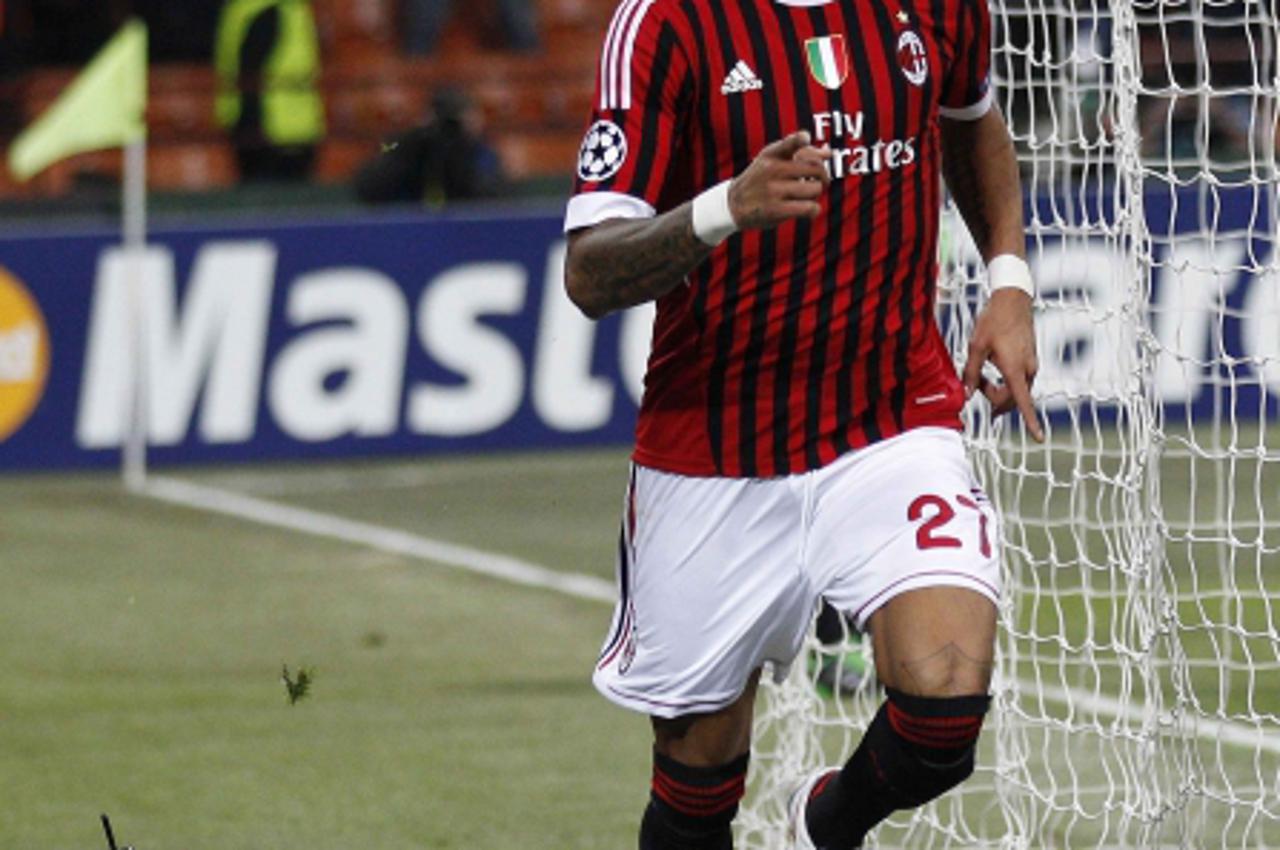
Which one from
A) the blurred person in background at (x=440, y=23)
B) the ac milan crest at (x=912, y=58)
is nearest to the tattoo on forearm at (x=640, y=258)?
the ac milan crest at (x=912, y=58)

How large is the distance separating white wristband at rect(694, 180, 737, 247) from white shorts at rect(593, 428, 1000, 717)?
0.62 meters

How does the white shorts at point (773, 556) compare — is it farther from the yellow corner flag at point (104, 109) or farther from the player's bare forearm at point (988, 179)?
the yellow corner flag at point (104, 109)

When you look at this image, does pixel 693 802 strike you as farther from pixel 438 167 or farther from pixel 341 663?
pixel 438 167

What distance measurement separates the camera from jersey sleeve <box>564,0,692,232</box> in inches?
185

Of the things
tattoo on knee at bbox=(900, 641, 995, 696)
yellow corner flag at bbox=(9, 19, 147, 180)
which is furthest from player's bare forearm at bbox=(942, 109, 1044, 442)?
yellow corner flag at bbox=(9, 19, 147, 180)

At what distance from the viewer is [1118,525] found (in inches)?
245

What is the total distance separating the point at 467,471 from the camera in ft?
44.2

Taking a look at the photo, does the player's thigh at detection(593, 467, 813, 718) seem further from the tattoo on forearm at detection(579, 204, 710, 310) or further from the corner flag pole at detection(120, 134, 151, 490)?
the corner flag pole at detection(120, 134, 151, 490)

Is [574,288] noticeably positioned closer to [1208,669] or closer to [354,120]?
[1208,669]

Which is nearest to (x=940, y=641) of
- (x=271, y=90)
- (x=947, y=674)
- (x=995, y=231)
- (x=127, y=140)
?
(x=947, y=674)

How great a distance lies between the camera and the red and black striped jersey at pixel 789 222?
4727 mm

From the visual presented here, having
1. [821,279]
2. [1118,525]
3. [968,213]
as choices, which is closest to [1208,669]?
[1118,525]

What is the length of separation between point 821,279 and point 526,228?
9031 mm

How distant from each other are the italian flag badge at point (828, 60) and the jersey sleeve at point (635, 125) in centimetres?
22
